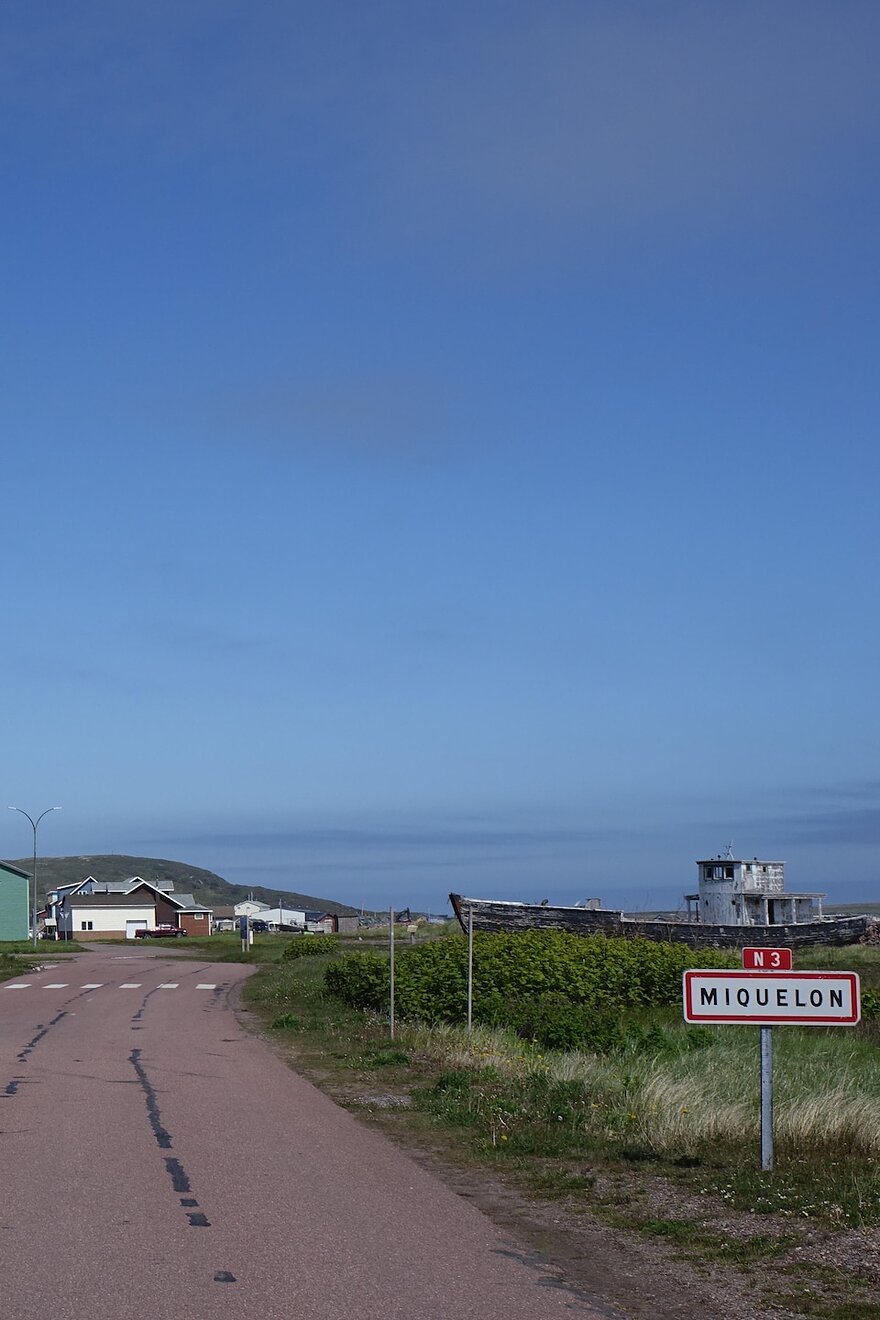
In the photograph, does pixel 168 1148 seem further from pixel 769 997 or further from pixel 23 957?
pixel 23 957

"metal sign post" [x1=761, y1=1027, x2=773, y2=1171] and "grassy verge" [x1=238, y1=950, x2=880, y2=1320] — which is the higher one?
"metal sign post" [x1=761, y1=1027, x2=773, y2=1171]

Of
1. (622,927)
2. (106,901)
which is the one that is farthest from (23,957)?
(106,901)

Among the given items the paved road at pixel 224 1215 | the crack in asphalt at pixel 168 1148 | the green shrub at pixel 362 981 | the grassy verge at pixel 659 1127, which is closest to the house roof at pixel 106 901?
the green shrub at pixel 362 981

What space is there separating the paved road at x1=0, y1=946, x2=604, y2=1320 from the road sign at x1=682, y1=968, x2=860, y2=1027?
2274 mm

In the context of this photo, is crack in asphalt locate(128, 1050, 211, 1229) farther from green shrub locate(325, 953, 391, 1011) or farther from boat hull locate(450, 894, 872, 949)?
boat hull locate(450, 894, 872, 949)

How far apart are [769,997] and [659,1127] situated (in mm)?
2034

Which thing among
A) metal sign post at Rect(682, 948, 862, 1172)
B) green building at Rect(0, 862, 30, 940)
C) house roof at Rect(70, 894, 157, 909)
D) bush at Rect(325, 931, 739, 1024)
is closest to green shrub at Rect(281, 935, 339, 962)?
bush at Rect(325, 931, 739, 1024)

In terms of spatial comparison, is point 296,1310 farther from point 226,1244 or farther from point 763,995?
point 763,995

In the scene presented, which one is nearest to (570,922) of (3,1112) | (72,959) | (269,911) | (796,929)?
(796,929)

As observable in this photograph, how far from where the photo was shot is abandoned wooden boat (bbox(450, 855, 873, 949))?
1897 inches

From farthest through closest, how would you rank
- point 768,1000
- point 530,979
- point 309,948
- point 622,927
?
point 309,948 → point 622,927 → point 530,979 → point 768,1000

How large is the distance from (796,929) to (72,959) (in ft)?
101

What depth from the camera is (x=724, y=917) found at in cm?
6012

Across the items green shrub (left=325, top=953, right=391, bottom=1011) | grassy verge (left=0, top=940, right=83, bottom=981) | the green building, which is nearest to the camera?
green shrub (left=325, top=953, right=391, bottom=1011)
